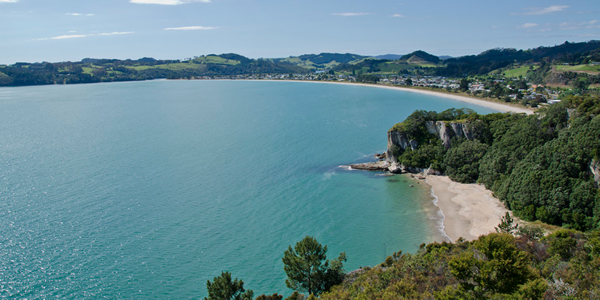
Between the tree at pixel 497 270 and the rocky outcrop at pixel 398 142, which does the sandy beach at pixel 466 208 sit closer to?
the rocky outcrop at pixel 398 142

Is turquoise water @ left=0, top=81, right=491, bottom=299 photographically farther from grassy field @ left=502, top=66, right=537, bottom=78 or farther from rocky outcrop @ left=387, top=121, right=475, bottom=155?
grassy field @ left=502, top=66, right=537, bottom=78

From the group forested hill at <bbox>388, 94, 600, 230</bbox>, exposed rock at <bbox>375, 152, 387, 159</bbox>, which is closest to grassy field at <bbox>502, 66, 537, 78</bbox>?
forested hill at <bbox>388, 94, 600, 230</bbox>

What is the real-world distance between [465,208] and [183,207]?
30.6m

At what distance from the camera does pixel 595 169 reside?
33469mm

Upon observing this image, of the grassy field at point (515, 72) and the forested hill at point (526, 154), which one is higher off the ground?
the grassy field at point (515, 72)

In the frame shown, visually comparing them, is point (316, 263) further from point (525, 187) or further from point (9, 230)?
point (9, 230)

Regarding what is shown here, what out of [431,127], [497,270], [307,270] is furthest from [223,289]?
[431,127]

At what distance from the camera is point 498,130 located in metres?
50.2

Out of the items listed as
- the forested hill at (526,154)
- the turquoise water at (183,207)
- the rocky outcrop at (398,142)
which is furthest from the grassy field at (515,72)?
the rocky outcrop at (398,142)

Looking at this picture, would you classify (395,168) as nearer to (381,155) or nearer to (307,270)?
(381,155)

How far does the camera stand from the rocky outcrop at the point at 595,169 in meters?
33.0

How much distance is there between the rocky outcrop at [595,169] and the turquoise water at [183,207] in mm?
14580

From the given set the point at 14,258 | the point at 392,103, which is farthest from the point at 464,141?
the point at 392,103

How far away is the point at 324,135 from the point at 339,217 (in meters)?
38.8
